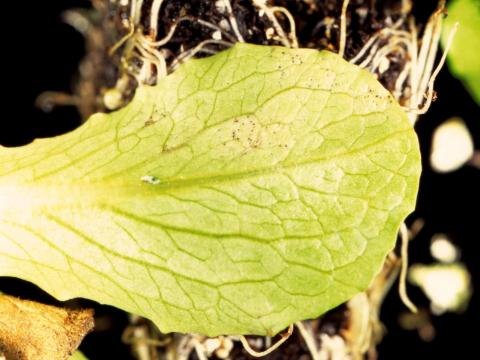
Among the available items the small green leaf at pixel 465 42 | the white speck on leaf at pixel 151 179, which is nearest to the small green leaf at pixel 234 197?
the white speck on leaf at pixel 151 179

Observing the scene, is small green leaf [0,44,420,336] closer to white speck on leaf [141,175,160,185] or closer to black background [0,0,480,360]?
white speck on leaf [141,175,160,185]

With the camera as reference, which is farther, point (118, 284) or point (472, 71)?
point (472, 71)

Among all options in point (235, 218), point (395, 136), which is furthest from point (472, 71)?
point (235, 218)

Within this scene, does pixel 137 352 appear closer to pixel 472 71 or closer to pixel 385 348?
pixel 385 348

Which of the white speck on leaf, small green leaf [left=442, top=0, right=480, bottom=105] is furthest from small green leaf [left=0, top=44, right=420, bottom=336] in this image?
small green leaf [left=442, top=0, right=480, bottom=105]

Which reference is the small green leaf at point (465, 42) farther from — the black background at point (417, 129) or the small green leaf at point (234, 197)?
the small green leaf at point (234, 197)

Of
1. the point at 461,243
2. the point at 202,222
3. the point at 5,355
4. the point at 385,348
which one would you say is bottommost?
the point at 385,348
